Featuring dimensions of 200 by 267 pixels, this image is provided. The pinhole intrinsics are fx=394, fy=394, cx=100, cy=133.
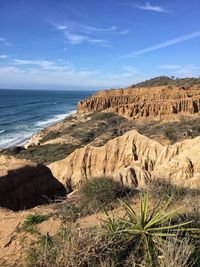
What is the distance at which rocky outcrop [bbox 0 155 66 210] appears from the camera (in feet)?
59.0

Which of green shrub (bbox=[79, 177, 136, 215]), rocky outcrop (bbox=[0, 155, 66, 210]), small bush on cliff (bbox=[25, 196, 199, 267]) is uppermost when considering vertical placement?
small bush on cliff (bbox=[25, 196, 199, 267])

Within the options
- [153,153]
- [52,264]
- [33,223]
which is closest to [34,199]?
[153,153]

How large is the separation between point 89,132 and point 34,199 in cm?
4165

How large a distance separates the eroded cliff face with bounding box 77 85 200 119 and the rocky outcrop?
40170 millimetres

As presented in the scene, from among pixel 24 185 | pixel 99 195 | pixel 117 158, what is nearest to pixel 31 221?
pixel 99 195

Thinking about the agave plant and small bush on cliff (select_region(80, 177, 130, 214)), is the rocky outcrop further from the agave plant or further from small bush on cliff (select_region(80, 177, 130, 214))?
the agave plant

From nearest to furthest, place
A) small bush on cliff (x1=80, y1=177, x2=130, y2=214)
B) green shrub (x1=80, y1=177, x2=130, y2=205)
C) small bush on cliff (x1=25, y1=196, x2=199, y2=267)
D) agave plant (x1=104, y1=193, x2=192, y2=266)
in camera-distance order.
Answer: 1. small bush on cliff (x1=25, y1=196, x2=199, y2=267)
2. agave plant (x1=104, y1=193, x2=192, y2=266)
3. small bush on cliff (x1=80, y1=177, x2=130, y2=214)
4. green shrub (x1=80, y1=177, x2=130, y2=205)

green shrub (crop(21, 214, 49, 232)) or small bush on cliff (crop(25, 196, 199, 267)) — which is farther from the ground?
small bush on cliff (crop(25, 196, 199, 267))

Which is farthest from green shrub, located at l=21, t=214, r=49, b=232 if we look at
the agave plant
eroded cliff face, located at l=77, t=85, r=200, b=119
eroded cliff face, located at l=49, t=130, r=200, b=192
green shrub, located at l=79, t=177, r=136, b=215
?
eroded cliff face, located at l=77, t=85, r=200, b=119

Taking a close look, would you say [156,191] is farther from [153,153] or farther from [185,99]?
[185,99]

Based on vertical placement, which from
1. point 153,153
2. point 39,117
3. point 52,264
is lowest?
point 39,117

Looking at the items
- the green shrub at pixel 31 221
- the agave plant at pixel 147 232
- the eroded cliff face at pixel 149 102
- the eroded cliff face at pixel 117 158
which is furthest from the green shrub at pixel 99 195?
the eroded cliff face at pixel 149 102

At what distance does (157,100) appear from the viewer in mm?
67438

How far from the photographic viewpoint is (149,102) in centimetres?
6669
